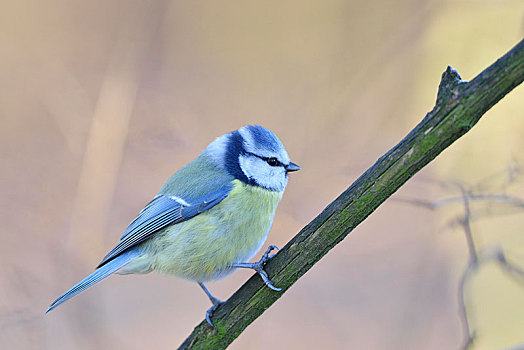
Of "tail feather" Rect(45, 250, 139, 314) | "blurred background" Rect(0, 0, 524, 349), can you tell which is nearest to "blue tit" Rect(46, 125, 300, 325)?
"tail feather" Rect(45, 250, 139, 314)

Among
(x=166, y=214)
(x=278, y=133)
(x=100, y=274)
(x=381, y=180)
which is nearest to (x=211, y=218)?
(x=166, y=214)

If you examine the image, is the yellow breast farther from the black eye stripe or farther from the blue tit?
the black eye stripe

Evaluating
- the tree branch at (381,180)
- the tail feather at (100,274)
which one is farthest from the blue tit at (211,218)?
the tree branch at (381,180)

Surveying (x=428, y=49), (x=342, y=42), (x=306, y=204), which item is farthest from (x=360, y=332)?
(x=342, y=42)


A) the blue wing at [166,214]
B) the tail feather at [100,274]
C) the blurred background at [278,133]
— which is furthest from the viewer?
the blurred background at [278,133]

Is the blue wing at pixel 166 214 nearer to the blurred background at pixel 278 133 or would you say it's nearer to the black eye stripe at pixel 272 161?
the black eye stripe at pixel 272 161

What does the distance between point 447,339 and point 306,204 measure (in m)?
0.88

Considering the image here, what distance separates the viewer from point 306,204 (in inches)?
93.7

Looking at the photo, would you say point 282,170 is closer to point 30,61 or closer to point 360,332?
point 360,332

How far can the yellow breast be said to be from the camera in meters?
1.66

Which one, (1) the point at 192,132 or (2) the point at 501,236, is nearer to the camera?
(2) the point at 501,236

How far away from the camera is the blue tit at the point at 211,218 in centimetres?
166

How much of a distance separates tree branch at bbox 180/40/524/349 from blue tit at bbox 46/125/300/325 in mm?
198

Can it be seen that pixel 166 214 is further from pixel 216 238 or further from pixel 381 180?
pixel 381 180
